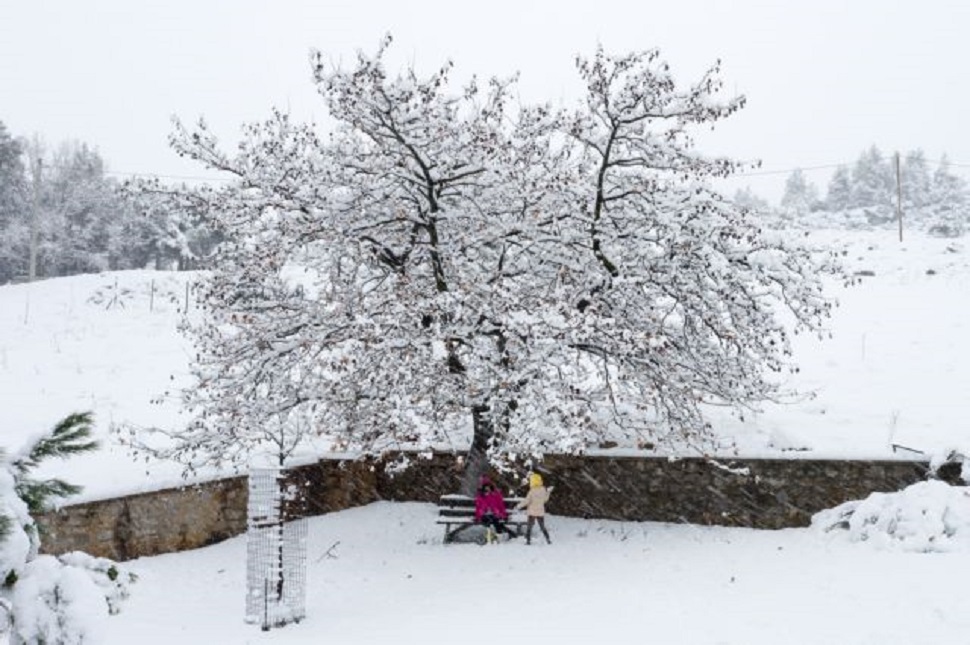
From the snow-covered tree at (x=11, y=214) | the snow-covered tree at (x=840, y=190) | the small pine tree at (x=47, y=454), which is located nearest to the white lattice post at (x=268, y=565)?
the small pine tree at (x=47, y=454)

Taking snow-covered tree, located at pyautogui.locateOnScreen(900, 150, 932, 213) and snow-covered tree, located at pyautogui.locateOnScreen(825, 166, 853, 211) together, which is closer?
snow-covered tree, located at pyautogui.locateOnScreen(900, 150, 932, 213)

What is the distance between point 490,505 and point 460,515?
2.27 ft

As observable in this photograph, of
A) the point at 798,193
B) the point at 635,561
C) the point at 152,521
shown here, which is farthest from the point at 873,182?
the point at 152,521

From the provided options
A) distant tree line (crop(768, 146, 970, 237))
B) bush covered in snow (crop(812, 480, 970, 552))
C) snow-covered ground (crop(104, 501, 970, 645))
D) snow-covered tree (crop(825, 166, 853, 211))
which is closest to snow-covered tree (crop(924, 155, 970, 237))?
distant tree line (crop(768, 146, 970, 237))

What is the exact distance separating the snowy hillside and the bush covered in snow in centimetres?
142

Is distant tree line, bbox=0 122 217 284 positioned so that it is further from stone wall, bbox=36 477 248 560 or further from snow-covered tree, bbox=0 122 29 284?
stone wall, bbox=36 477 248 560

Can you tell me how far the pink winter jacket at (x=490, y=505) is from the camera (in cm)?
1486

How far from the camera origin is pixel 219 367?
15438 mm

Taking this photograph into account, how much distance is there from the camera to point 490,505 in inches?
586

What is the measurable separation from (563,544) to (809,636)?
20.1 feet

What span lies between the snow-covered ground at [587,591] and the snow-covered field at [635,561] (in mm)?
36

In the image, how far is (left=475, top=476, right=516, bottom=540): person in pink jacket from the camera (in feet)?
48.8

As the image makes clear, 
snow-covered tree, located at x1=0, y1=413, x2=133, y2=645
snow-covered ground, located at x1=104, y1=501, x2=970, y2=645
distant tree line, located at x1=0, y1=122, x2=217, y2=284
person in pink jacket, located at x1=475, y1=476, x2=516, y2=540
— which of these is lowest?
snow-covered ground, located at x1=104, y1=501, x2=970, y2=645

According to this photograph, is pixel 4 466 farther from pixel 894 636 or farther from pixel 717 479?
pixel 717 479
